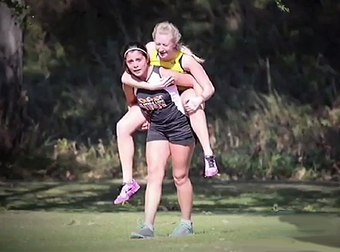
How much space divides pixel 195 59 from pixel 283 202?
5485mm

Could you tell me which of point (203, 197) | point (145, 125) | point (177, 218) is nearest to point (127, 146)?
point (145, 125)

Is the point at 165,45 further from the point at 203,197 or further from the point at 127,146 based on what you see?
the point at 203,197

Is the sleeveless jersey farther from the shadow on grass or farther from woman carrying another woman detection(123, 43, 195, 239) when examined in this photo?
the shadow on grass

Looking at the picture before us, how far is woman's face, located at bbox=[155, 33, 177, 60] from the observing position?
811cm

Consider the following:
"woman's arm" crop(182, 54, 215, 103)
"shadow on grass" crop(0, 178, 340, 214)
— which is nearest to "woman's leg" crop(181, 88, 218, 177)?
"woman's arm" crop(182, 54, 215, 103)

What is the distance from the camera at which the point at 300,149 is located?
1803 centimetres

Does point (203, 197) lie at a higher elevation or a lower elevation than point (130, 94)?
lower

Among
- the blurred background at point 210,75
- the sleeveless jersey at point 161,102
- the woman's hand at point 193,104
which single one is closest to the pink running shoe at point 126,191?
the sleeveless jersey at point 161,102

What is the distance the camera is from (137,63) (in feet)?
27.0

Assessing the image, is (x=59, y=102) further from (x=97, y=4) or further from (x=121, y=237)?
(x=121, y=237)

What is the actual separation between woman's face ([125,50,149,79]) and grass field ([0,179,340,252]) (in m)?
1.36

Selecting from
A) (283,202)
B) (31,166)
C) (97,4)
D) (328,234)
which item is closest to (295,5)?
(97,4)

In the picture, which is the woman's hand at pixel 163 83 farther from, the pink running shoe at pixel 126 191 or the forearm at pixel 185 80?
the pink running shoe at pixel 126 191

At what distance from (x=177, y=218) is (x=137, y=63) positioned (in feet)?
9.28
